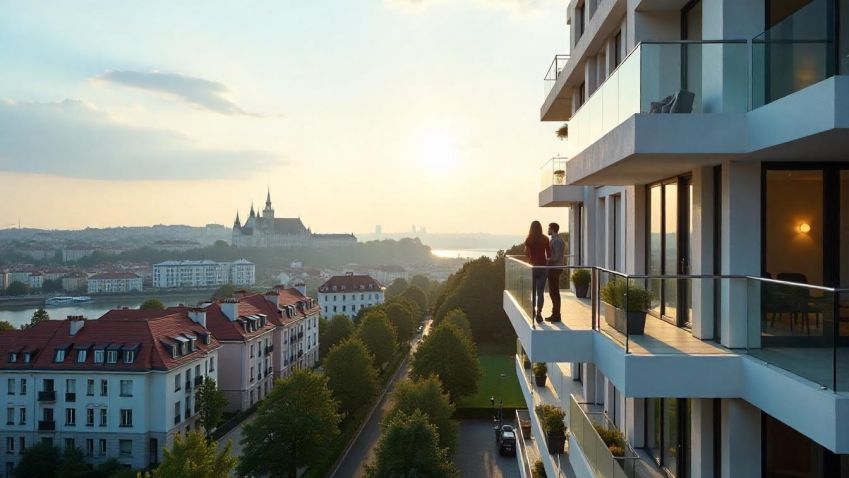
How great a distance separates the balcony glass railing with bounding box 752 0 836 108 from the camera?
5145 millimetres

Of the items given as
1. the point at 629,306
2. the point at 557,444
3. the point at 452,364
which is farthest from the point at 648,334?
the point at 452,364

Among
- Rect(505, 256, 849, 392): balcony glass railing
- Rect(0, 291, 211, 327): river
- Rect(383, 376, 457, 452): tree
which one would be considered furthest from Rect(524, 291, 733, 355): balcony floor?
Rect(0, 291, 211, 327): river

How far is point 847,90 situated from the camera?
14.5ft

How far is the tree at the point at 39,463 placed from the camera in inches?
1172

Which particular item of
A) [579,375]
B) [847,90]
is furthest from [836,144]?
[579,375]

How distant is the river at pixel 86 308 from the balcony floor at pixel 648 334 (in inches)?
4450

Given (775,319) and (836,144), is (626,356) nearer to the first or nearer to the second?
(775,319)

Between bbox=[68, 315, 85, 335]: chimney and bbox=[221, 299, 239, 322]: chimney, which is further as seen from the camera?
bbox=[221, 299, 239, 322]: chimney

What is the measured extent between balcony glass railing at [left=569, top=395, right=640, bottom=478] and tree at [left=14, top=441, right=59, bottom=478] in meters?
30.6

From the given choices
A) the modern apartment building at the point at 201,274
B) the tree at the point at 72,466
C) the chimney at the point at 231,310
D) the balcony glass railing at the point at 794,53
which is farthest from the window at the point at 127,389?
the modern apartment building at the point at 201,274

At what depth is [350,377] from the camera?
1499 inches

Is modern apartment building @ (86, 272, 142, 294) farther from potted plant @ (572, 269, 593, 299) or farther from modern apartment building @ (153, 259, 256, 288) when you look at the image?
potted plant @ (572, 269, 593, 299)

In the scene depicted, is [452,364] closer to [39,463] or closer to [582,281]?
[39,463]

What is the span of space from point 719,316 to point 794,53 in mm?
2450
